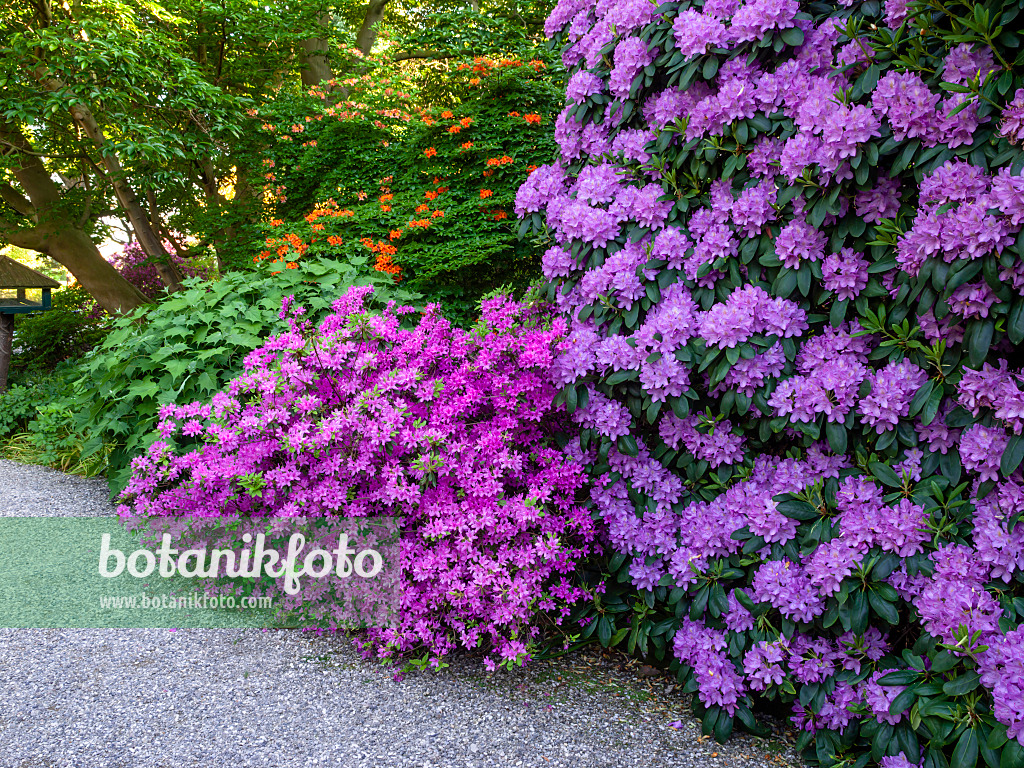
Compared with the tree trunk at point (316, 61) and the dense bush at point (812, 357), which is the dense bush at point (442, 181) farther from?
the tree trunk at point (316, 61)

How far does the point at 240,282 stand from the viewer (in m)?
4.24

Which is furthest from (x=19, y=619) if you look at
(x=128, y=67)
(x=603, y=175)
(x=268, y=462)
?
(x=128, y=67)

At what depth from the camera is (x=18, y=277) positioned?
6543mm

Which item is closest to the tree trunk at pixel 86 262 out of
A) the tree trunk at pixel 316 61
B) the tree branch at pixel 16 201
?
the tree branch at pixel 16 201

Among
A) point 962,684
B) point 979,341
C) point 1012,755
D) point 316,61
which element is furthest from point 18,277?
point 1012,755

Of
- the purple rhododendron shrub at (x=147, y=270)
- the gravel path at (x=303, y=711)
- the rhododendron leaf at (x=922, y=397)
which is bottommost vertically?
the gravel path at (x=303, y=711)

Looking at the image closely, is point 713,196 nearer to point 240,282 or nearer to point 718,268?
point 718,268

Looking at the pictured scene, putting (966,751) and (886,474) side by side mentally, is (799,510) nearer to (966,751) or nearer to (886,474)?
(886,474)

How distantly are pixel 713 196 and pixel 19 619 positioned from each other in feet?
10.5

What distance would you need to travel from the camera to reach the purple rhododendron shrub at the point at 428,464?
235 cm

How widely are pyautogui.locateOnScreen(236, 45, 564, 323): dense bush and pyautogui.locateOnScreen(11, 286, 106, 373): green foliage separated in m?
4.16

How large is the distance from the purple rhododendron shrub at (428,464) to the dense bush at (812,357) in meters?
0.21

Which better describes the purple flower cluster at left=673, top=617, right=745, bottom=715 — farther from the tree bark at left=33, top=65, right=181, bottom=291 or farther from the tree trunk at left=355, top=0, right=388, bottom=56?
the tree trunk at left=355, top=0, right=388, bottom=56

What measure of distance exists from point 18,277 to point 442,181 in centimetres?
435
